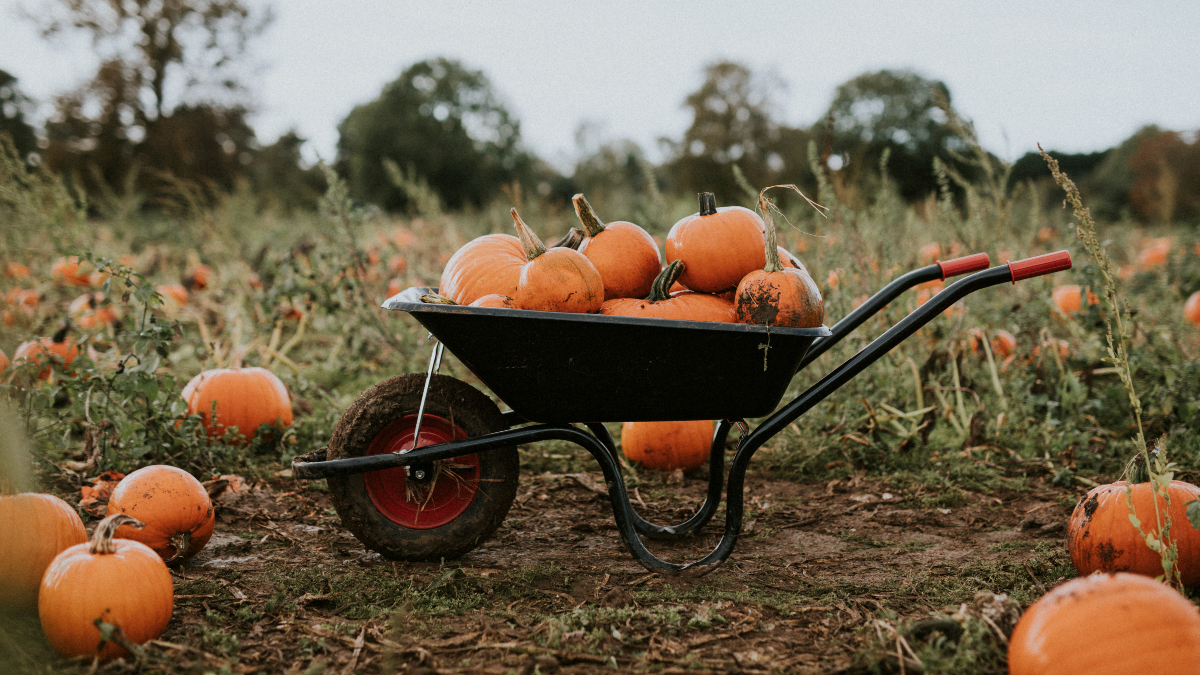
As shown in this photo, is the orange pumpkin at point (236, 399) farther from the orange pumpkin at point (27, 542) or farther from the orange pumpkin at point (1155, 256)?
the orange pumpkin at point (1155, 256)

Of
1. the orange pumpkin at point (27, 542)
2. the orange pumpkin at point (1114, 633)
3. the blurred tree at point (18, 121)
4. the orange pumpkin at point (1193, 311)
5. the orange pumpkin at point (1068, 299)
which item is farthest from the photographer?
the blurred tree at point (18, 121)

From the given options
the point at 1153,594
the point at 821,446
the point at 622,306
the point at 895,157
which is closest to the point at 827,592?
the point at 1153,594

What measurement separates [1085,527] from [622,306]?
1338 mm

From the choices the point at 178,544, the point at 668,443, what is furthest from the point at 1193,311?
the point at 178,544

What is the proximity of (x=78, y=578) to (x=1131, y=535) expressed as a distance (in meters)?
2.42

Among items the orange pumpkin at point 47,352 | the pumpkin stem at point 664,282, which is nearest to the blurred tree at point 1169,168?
the pumpkin stem at point 664,282

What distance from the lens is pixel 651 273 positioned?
2188 millimetres

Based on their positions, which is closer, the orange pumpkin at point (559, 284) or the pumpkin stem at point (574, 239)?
the orange pumpkin at point (559, 284)

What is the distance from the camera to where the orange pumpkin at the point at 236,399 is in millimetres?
3102

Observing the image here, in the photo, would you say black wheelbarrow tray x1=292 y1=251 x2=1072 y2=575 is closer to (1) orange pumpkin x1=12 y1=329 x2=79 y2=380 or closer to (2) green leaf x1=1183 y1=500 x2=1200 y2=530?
(2) green leaf x1=1183 y1=500 x2=1200 y2=530

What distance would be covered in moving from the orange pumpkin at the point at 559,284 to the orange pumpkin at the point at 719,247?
29cm

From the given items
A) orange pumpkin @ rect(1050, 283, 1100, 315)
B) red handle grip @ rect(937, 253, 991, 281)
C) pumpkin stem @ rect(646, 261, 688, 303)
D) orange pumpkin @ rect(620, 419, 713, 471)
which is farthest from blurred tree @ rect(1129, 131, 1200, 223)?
pumpkin stem @ rect(646, 261, 688, 303)

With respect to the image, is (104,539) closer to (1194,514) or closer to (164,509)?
(164,509)

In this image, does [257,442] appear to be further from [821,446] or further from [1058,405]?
Answer: [1058,405]
